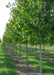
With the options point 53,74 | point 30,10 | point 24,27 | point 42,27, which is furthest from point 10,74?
point 30,10

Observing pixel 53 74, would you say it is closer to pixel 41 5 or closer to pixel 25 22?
pixel 25 22

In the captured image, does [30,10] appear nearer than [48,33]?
Yes

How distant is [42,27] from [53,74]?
3741mm

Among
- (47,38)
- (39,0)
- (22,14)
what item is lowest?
(47,38)

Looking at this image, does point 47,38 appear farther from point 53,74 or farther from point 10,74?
point 10,74

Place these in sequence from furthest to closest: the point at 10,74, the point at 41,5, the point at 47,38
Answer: the point at 10,74, the point at 47,38, the point at 41,5

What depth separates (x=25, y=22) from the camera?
19.0 ft

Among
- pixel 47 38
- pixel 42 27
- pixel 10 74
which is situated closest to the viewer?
pixel 42 27

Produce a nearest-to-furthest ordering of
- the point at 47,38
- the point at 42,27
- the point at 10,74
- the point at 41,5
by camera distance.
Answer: the point at 41,5
the point at 42,27
the point at 47,38
the point at 10,74

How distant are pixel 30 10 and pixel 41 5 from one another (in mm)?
550

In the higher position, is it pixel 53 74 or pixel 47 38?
pixel 47 38

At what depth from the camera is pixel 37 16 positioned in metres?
5.41

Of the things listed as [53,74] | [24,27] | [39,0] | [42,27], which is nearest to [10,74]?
[53,74]

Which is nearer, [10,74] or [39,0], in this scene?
[39,0]
